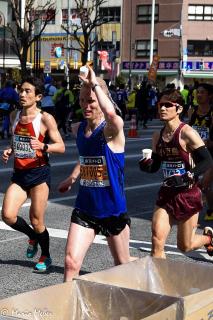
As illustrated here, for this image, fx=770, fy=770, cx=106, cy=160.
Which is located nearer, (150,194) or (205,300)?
(205,300)

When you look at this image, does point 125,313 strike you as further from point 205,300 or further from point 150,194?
point 150,194

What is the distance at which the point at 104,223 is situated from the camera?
5.93m

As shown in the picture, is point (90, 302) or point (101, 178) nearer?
point (90, 302)

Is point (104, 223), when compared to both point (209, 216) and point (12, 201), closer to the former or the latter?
point (12, 201)

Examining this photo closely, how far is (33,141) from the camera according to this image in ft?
24.4

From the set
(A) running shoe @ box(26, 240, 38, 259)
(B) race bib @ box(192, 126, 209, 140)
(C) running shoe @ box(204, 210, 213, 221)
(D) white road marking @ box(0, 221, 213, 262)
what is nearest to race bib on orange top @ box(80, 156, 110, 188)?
(A) running shoe @ box(26, 240, 38, 259)

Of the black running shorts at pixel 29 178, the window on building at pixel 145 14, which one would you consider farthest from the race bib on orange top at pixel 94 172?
the window on building at pixel 145 14

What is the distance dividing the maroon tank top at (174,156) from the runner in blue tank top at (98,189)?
1058 millimetres

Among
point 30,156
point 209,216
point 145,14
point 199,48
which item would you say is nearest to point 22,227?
point 30,156

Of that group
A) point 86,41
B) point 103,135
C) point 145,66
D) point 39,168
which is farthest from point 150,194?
point 145,66

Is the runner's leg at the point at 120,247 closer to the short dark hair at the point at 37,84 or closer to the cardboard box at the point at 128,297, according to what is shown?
the cardboard box at the point at 128,297

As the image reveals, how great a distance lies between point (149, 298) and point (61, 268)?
151 inches

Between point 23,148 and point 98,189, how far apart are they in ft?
6.22

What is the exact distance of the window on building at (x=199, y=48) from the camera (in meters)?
72.0
